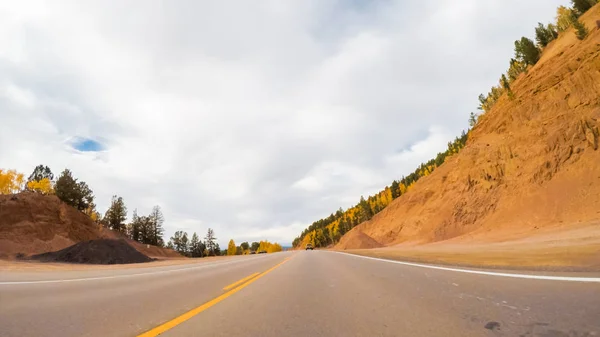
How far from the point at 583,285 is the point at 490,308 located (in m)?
2.06

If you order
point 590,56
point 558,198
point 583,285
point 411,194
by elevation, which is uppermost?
point 590,56

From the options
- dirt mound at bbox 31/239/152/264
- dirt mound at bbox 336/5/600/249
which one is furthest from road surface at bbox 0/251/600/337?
dirt mound at bbox 31/239/152/264

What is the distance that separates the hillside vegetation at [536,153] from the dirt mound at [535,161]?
0.10 metres

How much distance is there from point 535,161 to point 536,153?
104 centimetres

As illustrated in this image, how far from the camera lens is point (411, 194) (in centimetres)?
7256

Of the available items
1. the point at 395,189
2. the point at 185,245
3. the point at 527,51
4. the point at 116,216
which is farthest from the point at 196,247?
the point at 527,51

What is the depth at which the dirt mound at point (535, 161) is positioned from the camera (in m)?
32.8

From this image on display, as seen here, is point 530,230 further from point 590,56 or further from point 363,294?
point 363,294

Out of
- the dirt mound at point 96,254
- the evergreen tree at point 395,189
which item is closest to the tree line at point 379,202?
the evergreen tree at point 395,189

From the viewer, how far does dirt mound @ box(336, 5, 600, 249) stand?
3275cm

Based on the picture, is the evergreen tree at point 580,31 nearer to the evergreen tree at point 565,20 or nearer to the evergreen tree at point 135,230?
the evergreen tree at point 565,20

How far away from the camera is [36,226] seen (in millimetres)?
63406

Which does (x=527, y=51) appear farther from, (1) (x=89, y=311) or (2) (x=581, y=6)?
(1) (x=89, y=311)

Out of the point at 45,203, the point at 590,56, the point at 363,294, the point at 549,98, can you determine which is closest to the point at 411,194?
the point at 549,98
